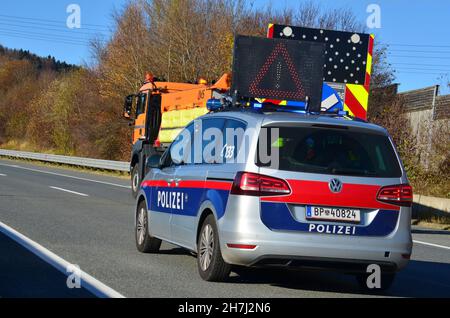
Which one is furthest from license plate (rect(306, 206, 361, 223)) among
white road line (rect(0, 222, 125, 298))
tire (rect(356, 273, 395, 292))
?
white road line (rect(0, 222, 125, 298))

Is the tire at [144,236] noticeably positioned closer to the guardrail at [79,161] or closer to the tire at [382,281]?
the tire at [382,281]

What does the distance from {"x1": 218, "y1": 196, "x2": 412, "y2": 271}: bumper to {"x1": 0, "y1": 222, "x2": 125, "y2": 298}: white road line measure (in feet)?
3.87

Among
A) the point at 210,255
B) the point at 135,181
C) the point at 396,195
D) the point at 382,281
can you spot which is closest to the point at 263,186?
the point at 210,255

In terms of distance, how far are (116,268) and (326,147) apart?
2.63 m

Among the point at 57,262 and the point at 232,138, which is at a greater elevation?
the point at 232,138

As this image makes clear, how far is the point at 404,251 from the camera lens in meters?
7.32

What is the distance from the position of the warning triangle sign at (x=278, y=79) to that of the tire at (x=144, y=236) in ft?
7.57

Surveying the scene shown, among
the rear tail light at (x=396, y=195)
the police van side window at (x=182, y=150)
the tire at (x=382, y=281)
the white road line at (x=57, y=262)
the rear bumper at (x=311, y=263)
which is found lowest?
the white road line at (x=57, y=262)

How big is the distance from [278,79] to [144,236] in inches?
122

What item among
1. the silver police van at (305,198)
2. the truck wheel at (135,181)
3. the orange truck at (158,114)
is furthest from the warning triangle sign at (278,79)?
the truck wheel at (135,181)

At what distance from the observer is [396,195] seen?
7301 mm

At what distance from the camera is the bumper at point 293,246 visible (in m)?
7.01

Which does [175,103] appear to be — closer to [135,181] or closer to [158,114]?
[158,114]

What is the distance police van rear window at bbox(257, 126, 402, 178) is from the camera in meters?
7.17
